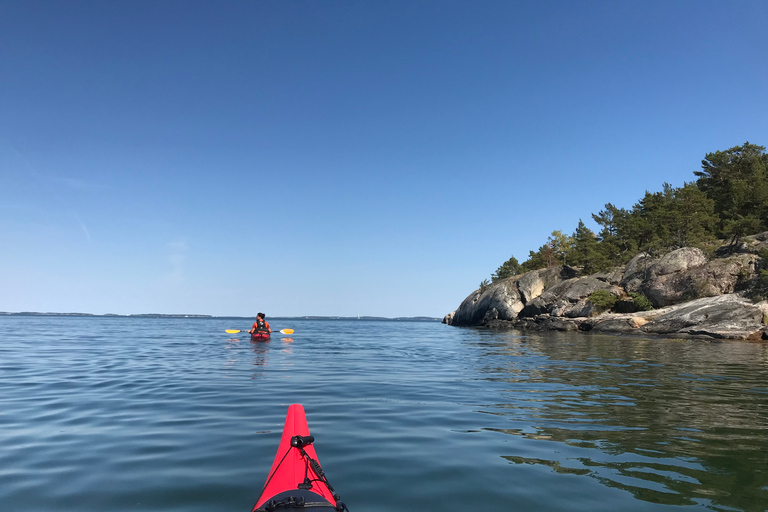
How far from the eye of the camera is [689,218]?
48.1 meters

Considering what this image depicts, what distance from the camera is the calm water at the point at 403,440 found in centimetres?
443

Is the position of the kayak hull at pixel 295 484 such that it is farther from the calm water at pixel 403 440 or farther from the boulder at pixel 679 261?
the boulder at pixel 679 261

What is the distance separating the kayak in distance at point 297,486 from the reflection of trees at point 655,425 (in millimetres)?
2717

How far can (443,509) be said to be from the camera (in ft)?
13.6

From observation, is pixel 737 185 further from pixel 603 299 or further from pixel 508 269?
pixel 508 269

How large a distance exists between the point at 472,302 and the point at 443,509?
7480 centimetres

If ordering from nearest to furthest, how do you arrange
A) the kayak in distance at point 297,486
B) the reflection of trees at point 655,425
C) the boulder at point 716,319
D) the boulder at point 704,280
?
the kayak in distance at point 297,486, the reflection of trees at point 655,425, the boulder at point 716,319, the boulder at point 704,280

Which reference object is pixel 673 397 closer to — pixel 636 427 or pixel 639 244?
pixel 636 427

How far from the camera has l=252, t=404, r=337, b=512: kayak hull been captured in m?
3.46

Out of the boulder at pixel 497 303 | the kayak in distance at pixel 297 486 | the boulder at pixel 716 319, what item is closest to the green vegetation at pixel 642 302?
the boulder at pixel 716 319

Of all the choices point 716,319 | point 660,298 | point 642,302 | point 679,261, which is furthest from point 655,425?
point 679,261

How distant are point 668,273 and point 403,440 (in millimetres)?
44458

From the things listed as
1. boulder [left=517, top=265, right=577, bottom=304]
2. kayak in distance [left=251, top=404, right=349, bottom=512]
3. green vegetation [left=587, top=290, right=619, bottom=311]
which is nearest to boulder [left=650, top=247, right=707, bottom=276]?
green vegetation [left=587, top=290, right=619, bottom=311]

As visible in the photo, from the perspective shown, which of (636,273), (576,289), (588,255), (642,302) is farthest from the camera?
(588,255)
